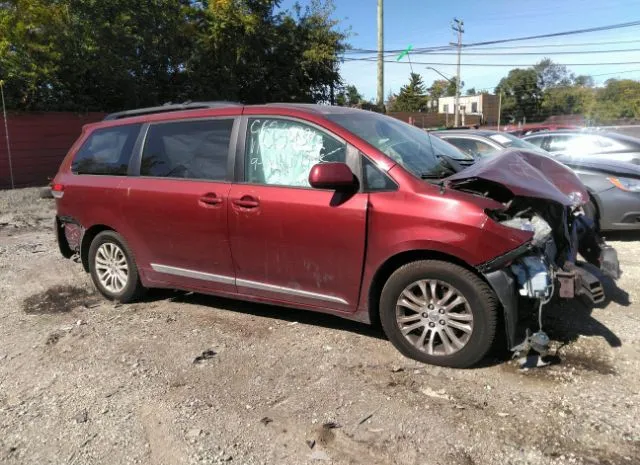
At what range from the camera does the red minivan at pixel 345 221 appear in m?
3.43

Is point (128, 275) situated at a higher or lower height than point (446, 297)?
lower

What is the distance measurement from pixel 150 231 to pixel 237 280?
974mm

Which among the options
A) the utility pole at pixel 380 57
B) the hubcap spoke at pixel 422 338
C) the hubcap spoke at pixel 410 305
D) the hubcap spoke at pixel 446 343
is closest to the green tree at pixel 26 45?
the utility pole at pixel 380 57

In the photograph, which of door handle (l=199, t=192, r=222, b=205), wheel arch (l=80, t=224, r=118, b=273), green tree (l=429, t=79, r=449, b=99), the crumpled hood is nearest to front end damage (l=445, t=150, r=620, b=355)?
the crumpled hood

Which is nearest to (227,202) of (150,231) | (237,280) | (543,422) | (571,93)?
(237,280)

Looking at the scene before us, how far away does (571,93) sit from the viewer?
255ft

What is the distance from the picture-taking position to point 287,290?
161 inches

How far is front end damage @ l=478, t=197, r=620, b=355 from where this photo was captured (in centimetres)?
334

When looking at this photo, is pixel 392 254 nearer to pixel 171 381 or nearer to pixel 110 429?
pixel 171 381

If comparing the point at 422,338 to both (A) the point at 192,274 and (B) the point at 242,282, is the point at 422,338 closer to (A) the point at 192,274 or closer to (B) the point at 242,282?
(B) the point at 242,282

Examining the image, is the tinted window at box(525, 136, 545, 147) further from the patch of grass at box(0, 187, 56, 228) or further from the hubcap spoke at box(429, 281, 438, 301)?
the patch of grass at box(0, 187, 56, 228)

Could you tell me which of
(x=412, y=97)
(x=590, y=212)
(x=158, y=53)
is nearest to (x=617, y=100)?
(x=412, y=97)

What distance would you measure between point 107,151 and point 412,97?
70.2 metres

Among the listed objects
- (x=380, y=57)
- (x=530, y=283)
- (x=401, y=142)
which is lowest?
(x=530, y=283)
